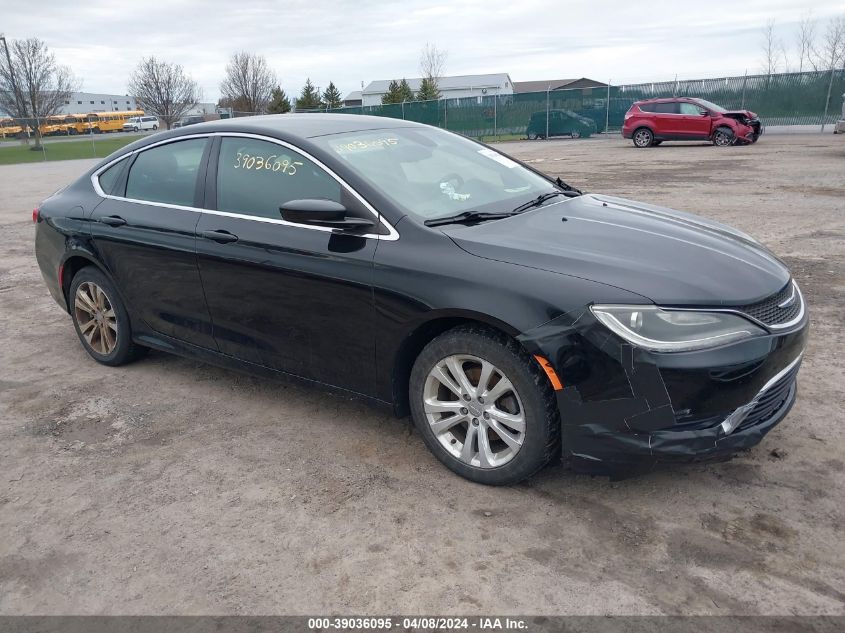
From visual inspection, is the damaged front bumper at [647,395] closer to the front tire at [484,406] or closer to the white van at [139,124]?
the front tire at [484,406]

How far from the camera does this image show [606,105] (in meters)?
33.2

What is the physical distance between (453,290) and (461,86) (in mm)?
92844

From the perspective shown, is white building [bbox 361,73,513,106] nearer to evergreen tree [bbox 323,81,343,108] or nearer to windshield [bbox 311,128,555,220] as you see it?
evergreen tree [bbox 323,81,343,108]

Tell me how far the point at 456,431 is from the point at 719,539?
4.00 ft

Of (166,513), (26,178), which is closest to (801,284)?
(166,513)

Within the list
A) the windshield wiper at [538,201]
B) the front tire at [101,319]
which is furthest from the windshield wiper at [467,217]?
the front tire at [101,319]

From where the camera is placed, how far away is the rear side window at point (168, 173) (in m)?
4.30

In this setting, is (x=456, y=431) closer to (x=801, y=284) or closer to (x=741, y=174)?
(x=801, y=284)

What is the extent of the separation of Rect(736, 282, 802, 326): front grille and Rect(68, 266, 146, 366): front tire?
3.86m

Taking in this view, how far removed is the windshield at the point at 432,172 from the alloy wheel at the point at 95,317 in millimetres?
2155

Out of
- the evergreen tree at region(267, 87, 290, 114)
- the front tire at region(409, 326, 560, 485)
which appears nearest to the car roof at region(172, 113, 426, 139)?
the front tire at region(409, 326, 560, 485)

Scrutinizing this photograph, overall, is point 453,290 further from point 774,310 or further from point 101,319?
point 101,319

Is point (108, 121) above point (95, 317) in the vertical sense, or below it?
above

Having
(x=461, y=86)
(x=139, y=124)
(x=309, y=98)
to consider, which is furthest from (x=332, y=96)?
(x=461, y=86)
